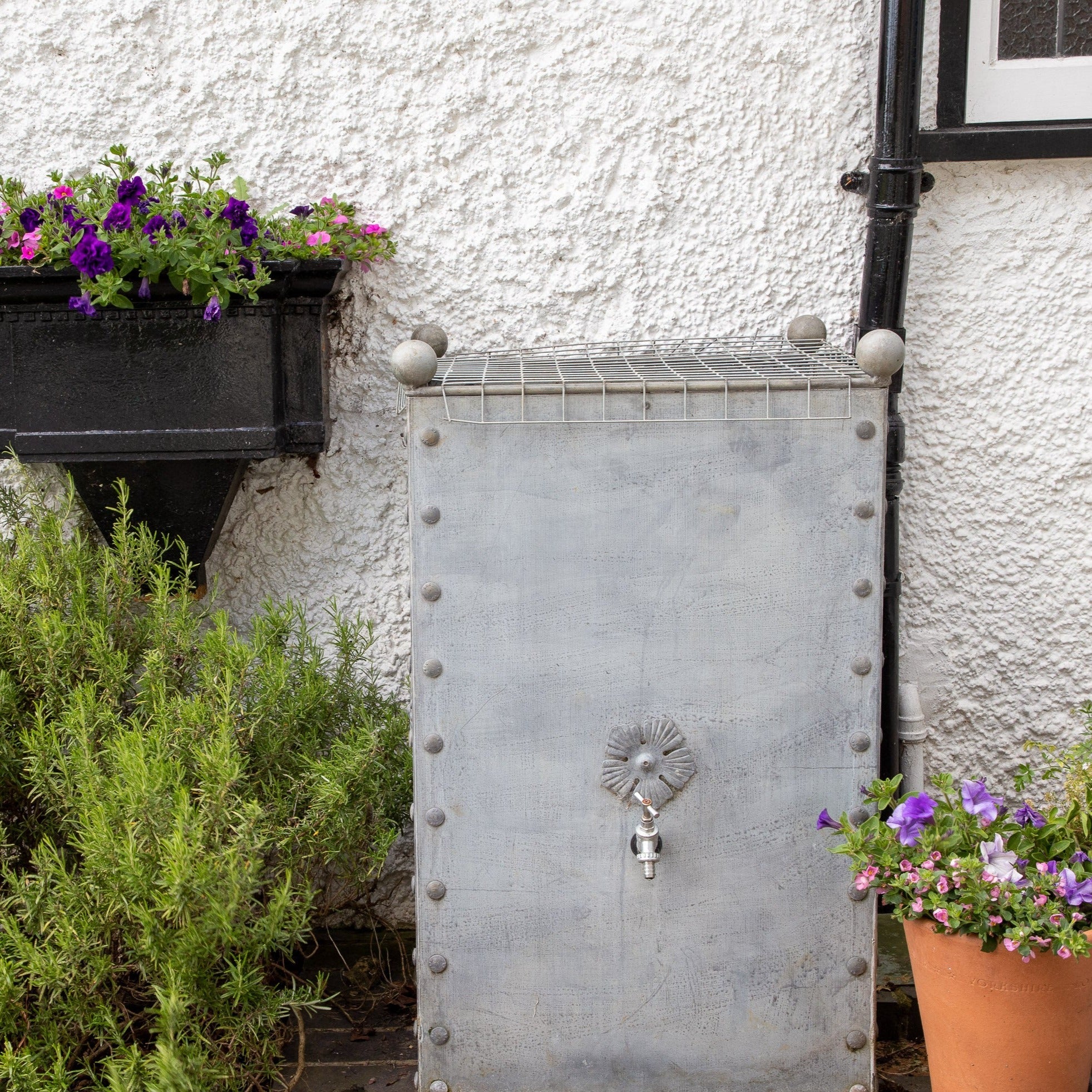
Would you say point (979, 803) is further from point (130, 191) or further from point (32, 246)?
point (32, 246)

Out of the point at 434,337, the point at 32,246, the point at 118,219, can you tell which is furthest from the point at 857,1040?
the point at 32,246

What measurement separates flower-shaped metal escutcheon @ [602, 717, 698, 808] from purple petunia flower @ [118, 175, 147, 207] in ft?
4.27

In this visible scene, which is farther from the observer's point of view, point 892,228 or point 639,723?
point 892,228

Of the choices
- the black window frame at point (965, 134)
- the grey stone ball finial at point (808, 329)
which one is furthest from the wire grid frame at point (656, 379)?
the black window frame at point (965, 134)

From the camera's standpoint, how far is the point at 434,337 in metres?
2.13

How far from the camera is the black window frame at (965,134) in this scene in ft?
7.38

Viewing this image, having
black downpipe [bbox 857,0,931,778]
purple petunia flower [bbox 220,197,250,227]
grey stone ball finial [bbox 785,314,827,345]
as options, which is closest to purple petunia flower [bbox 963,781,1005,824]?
black downpipe [bbox 857,0,931,778]

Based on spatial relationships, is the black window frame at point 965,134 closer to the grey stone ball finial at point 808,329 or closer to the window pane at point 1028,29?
the window pane at point 1028,29

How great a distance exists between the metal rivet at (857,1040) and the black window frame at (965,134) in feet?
5.50

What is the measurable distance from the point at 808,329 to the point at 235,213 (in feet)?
3.73

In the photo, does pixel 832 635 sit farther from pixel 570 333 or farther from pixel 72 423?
pixel 72 423

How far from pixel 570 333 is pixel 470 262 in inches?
10.3

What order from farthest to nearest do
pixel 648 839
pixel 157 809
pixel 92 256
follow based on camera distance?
pixel 92 256, pixel 648 839, pixel 157 809

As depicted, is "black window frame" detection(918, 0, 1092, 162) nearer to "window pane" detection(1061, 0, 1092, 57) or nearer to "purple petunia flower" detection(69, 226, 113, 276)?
"window pane" detection(1061, 0, 1092, 57)
